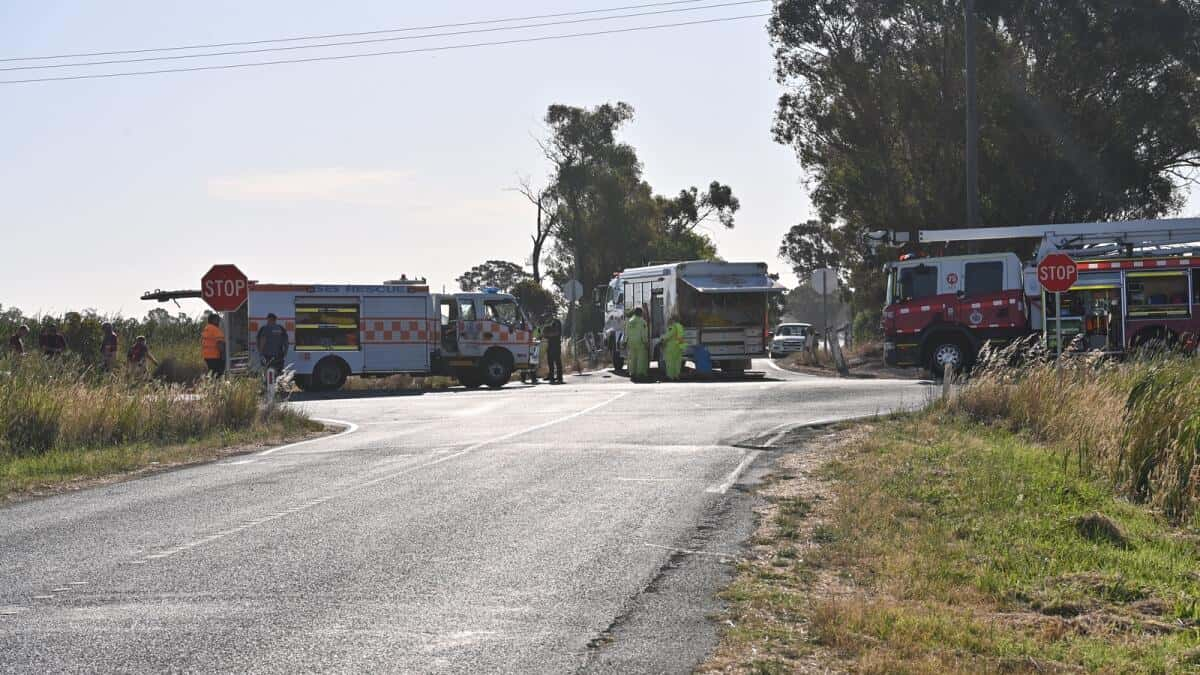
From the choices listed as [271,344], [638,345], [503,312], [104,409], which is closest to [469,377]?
[503,312]

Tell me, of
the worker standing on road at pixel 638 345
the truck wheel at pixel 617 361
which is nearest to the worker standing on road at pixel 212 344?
the worker standing on road at pixel 638 345

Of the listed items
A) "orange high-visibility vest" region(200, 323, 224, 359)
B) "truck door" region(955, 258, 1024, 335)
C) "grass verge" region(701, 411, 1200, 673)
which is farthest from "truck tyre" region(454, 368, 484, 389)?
"grass verge" region(701, 411, 1200, 673)

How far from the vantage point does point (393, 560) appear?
891 cm

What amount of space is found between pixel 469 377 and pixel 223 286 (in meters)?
13.4

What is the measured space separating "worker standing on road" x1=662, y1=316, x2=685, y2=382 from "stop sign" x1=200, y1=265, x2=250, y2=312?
1258 centimetres

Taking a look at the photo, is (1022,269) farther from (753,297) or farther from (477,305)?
(477,305)

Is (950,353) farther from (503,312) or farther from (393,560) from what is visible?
(393,560)

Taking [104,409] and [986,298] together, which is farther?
[986,298]

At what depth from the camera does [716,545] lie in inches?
375

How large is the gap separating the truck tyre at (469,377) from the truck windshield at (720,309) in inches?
201

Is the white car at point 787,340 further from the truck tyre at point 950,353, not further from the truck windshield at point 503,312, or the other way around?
the truck tyre at point 950,353

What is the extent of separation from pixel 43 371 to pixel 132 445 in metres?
3.61

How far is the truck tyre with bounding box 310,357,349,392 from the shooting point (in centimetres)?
3397

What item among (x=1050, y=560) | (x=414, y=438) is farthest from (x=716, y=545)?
(x=414, y=438)
